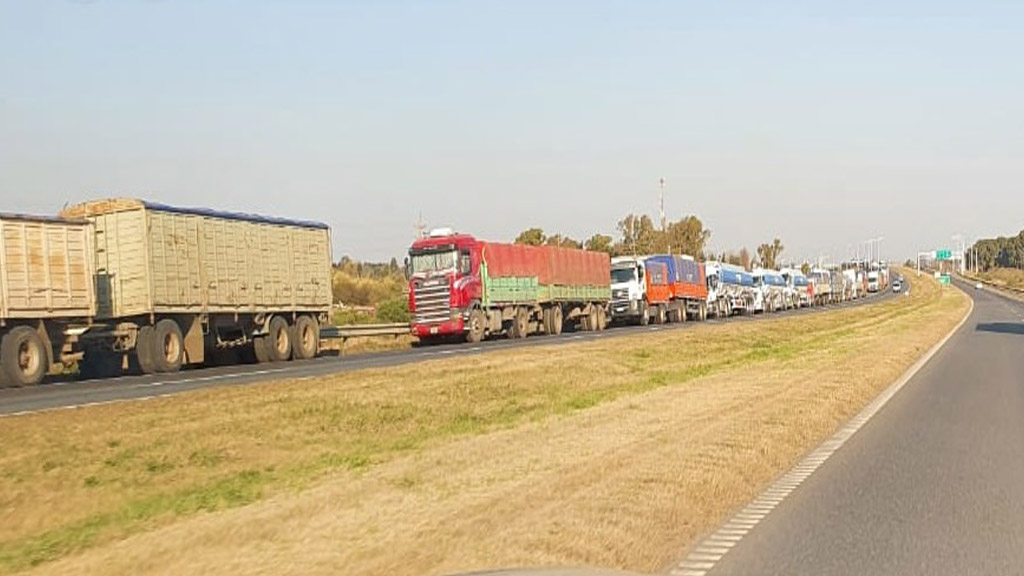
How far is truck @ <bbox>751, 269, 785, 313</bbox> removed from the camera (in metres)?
91.2

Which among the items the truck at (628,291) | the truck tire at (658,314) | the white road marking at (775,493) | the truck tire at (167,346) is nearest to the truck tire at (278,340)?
the truck tire at (167,346)

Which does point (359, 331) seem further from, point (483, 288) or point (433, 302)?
point (483, 288)

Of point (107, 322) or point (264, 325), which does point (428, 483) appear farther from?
point (264, 325)

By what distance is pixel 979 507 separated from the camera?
10.8 metres

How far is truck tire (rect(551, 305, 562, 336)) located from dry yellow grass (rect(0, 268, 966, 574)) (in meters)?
Result: 29.5

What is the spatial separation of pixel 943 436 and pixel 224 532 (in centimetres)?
976

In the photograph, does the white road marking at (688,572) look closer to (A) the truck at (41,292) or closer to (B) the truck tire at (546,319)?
(A) the truck at (41,292)

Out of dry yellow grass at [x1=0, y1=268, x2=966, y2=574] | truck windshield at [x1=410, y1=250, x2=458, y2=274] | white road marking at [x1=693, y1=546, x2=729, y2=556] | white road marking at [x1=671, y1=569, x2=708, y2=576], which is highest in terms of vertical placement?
truck windshield at [x1=410, y1=250, x2=458, y2=274]

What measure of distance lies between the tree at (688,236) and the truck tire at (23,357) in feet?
408

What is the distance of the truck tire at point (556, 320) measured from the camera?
54.7 metres

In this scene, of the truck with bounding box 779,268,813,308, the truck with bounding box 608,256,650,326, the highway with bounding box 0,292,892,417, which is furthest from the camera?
the truck with bounding box 779,268,813,308

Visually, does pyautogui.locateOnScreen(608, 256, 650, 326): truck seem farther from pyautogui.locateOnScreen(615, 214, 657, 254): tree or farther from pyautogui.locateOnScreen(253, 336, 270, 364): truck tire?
pyautogui.locateOnScreen(615, 214, 657, 254): tree

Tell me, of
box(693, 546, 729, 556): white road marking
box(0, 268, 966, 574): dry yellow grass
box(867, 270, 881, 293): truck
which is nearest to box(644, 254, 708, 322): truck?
box(0, 268, 966, 574): dry yellow grass

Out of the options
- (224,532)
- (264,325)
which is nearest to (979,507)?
(224,532)
